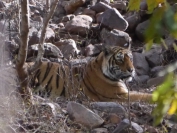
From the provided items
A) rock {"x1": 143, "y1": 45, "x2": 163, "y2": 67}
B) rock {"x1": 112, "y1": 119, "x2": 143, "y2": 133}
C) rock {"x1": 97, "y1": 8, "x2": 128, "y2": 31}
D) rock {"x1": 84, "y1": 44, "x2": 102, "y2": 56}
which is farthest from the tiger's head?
rock {"x1": 97, "y1": 8, "x2": 128, "y2": 31}

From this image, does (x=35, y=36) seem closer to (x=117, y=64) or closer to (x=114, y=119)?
(x=117, y=64)

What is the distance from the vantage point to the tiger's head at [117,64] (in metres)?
5.43

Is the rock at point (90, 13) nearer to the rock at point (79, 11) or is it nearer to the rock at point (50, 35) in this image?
the rock at point (79, 11)

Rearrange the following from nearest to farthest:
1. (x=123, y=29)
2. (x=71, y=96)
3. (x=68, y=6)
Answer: (x=71, y=96), (x=123, y=29), (x=68, y=6)

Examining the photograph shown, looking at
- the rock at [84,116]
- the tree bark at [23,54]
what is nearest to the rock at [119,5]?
the tree bark at [23,54]

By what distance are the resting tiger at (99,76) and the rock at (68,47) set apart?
189 cm

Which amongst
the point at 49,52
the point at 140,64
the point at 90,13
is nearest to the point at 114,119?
the point at 49,52

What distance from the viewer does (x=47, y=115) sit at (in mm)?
3768

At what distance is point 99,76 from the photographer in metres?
5.58

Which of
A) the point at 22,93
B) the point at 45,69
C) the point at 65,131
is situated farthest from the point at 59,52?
the point at 65,131

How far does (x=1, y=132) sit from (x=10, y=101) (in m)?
0.57

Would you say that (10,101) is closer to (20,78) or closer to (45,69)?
(20,78)

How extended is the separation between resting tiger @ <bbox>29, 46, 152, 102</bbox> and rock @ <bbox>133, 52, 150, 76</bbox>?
71.1 inches

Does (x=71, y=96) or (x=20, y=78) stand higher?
(x=20, y=78)
